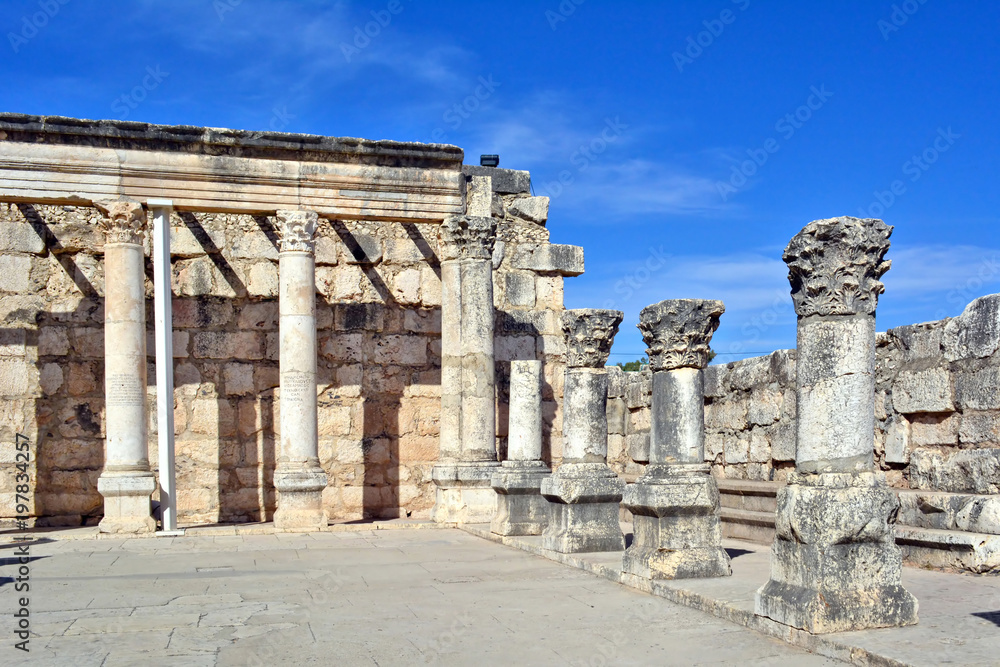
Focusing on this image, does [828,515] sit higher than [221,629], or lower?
higher

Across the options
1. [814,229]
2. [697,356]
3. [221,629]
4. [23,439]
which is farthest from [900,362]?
[23,439]

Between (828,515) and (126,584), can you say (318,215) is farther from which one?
(828,515)

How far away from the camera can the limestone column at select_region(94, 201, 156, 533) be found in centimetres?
1274

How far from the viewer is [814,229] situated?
677 centimetres

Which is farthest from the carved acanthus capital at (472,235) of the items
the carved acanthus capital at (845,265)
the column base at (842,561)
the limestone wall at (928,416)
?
the column base at (842,561)

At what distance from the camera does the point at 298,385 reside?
1363cm

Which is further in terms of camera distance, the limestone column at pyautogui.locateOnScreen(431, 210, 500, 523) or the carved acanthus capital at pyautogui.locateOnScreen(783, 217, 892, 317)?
the limestone column at pyautogui.locateOnScreen(431, 210, 500, 523)

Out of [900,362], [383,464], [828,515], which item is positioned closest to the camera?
[828,515]

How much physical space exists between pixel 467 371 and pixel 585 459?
162 inches

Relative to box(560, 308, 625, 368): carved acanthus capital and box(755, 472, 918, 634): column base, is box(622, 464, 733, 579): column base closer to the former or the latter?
box(755, 472, 918, 634): column base

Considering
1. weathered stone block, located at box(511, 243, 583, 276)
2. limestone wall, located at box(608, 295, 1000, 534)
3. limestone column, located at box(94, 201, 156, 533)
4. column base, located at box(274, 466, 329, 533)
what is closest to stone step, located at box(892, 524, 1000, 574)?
limestone wall, located at box(608, 295, 1000, 534)

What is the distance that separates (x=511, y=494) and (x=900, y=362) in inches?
180

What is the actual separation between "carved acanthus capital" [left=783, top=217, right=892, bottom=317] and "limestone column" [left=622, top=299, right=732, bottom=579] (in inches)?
85.9

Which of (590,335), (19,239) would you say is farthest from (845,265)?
(19,239)
